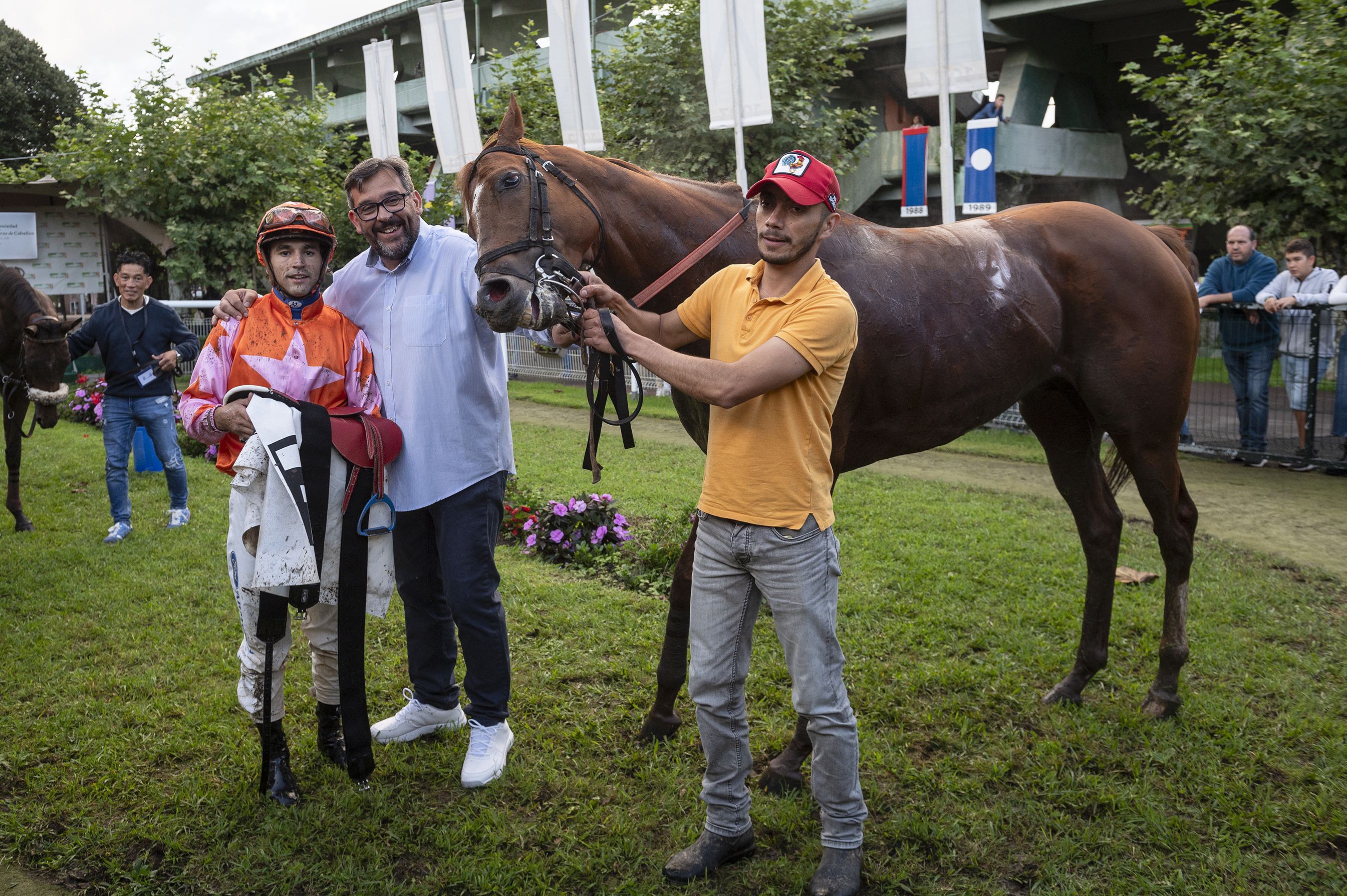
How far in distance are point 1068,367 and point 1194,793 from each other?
1765 mm

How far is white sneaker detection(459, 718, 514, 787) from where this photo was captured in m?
3.38

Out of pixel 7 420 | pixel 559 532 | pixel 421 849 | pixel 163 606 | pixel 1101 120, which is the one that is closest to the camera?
pixel 421 849

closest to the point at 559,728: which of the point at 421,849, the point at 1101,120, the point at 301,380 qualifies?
the point at 421,849

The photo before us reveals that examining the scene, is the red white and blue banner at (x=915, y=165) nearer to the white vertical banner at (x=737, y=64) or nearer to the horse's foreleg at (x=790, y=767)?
the white vertical banner at (x=737, y=64)

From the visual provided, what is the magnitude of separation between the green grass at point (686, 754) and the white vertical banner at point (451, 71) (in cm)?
1159

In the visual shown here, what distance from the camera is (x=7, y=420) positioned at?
7.18 meters

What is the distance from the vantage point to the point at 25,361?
678 cm

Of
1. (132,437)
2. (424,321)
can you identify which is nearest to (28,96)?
(132,437)

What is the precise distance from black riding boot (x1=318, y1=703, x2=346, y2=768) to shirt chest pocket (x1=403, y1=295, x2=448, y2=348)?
58.2 inches

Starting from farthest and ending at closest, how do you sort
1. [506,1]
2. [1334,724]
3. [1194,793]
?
[506,1], [1334,724], [1194,793]

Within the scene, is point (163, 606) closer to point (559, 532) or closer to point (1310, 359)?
point (559, 532)

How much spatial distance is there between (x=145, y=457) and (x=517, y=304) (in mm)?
8191

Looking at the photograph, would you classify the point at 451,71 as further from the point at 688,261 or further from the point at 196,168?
the point at 688,261

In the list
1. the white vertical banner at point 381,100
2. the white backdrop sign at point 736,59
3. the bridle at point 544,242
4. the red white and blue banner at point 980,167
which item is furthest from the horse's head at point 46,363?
the white vertical banner at point 381,100
